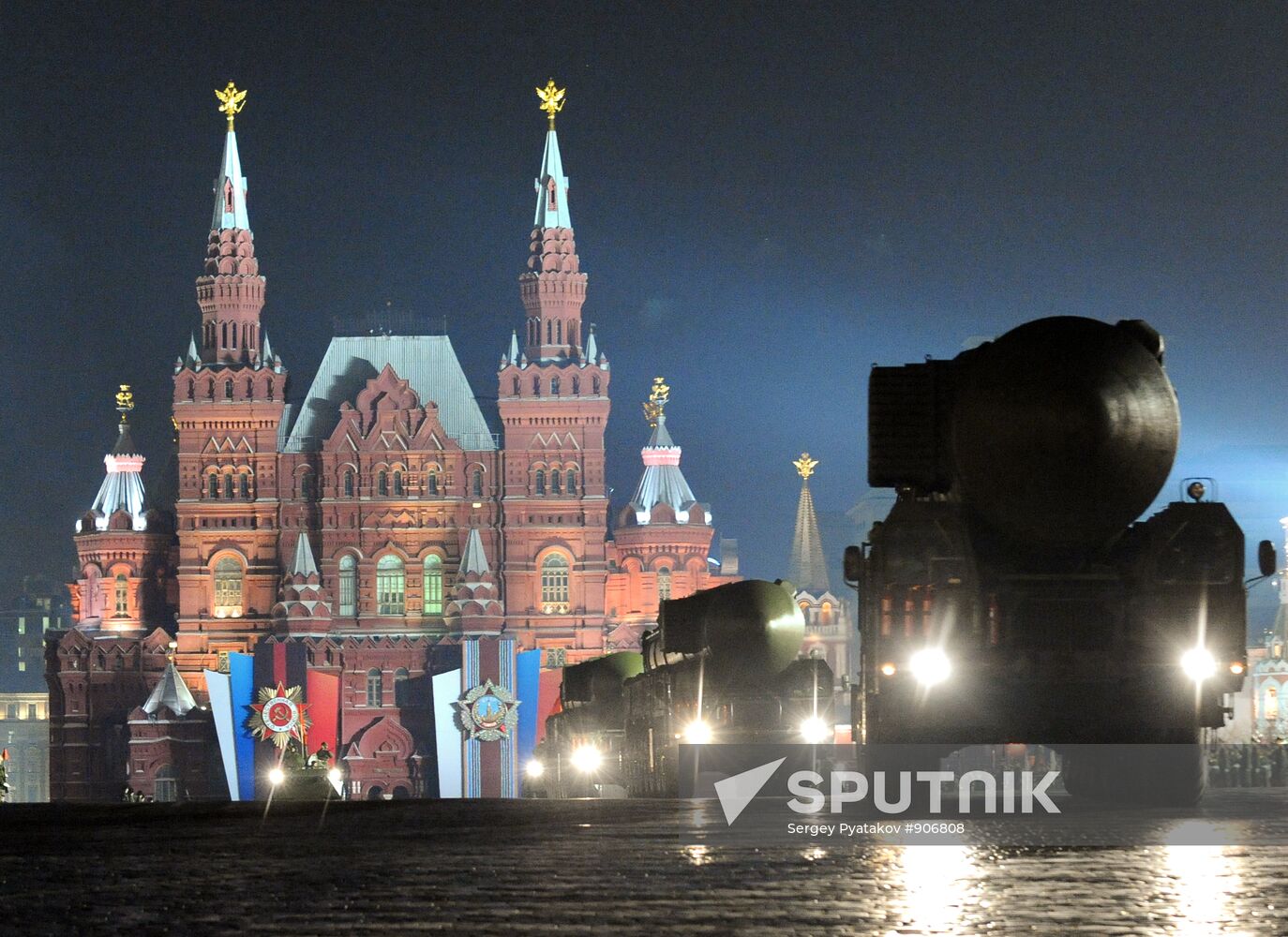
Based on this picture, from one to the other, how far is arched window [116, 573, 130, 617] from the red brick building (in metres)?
0.39

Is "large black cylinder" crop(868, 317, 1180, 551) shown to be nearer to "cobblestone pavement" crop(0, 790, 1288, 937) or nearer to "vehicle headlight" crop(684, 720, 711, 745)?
"cobblestone pavement" crop(0, 790, 1288, 937)

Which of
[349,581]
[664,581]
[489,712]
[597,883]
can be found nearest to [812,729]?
[597,883]

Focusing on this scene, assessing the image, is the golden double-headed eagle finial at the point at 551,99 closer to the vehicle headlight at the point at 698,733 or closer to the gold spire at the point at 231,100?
the gold spire at the point at 231,100

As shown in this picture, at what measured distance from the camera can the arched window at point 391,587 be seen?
10550 cm

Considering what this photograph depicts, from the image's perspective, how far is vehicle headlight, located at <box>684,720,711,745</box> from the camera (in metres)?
33.3

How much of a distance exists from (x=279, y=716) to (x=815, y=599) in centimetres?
3168

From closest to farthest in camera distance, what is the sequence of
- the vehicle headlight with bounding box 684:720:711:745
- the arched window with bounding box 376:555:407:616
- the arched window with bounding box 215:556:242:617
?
the vehicle headlight with bounding box 684:720:711:745
the arched window with bounding box 376:555:407:616
the arched window with bounding box 215:556:242:617

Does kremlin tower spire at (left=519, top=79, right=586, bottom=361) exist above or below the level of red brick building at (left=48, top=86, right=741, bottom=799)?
above

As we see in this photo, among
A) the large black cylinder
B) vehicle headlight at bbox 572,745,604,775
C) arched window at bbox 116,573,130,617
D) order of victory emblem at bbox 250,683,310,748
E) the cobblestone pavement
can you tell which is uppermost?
the large black cylinder

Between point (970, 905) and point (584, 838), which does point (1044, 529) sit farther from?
point (970, 905)

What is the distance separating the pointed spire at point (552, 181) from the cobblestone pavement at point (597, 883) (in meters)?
92.0

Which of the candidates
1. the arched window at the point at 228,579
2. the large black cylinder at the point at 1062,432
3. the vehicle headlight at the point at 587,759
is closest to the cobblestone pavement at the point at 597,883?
the large black cylinder at the point at 1062,432

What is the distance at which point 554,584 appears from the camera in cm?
10575

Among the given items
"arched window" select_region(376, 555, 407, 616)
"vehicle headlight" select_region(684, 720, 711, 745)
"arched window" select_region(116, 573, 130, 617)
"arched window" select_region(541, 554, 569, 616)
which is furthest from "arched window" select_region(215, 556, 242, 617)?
"vehicle headlight" select_region(684, 720, 711, 745)
